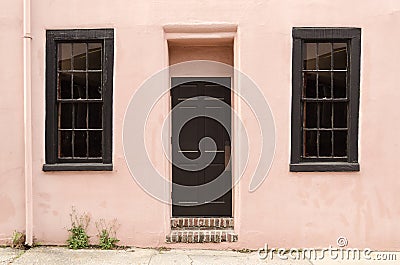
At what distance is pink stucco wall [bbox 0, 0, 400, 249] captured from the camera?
22.2ft

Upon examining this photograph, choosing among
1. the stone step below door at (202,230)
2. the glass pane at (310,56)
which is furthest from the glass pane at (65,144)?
the glass pane at (310,56)

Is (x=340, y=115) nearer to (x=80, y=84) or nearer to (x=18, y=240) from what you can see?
(x=80, y=84)

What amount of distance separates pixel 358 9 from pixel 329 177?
2.39 meters

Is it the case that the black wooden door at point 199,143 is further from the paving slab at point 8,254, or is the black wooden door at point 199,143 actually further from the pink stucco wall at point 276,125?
the paving slab at point 8,254

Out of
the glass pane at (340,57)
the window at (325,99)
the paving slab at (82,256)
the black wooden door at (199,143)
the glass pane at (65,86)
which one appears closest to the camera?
the paving slab at (82,256)

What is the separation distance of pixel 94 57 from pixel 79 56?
0.22 m

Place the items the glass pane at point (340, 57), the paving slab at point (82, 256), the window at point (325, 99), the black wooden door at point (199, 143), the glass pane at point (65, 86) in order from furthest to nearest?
the black wooden door at point (199, 143) → the glass pane at point (65, 86) → the glass pane at point (340, 57) → the window at point (325, 99) → the paving slab at point (82, 256)

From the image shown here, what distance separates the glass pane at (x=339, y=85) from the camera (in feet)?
22.5

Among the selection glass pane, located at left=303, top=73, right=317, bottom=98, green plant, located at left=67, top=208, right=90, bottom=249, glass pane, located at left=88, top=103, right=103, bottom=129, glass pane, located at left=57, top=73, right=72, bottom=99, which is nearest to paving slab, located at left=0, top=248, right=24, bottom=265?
green plant, located at left=67, top=208, right=90, bottom=249

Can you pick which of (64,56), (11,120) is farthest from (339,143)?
(11,120)

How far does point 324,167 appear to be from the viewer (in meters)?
6.78

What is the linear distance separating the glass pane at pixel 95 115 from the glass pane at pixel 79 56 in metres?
0.57

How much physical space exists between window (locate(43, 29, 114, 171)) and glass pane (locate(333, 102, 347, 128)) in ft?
10.5

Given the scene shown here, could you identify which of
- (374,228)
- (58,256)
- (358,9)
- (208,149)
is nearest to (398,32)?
(358,9)
